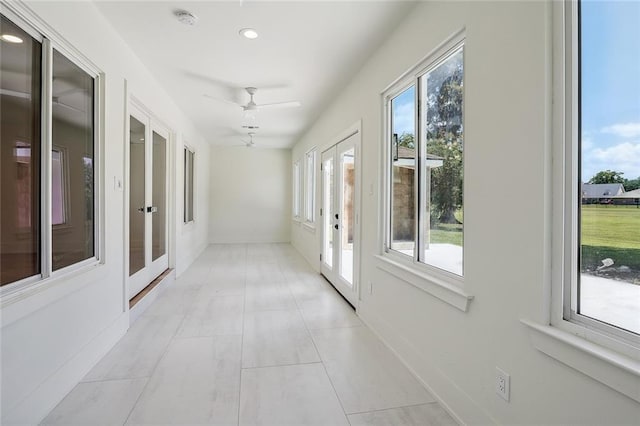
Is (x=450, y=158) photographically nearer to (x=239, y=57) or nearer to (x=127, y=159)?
(x=239, y=57)

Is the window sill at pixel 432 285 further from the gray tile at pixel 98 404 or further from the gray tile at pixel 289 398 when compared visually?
the gray tile at pixel 98 404

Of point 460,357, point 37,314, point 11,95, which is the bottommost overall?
point 460,357

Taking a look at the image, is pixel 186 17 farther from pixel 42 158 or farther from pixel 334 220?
pixel 334 220

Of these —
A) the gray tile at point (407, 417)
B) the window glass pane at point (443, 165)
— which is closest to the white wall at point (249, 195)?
the window glass pane at point (443, 165)

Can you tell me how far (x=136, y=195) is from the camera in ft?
11.6

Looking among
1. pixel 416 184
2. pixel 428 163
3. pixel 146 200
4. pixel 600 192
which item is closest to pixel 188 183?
pixel 146 200

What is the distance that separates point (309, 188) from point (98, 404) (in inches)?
204

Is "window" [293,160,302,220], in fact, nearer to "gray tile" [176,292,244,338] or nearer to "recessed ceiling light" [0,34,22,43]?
"gray tile" [176,292,244,338]

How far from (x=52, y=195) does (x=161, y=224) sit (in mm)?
2571

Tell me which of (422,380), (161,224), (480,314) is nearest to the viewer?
(480,314)

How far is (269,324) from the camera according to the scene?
3.16 metres

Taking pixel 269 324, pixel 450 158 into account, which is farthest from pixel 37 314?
pixel 450 158

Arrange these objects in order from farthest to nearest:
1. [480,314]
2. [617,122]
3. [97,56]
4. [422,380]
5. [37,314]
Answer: [97,56]
[422,380]
[37,314]
[480,314]
[617,122]

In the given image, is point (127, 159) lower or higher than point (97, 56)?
lower
